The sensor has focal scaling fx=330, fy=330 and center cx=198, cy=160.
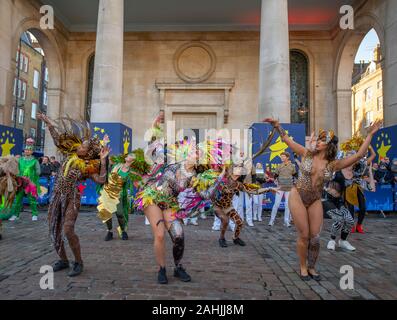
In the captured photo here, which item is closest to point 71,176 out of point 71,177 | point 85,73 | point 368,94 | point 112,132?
point 71,177

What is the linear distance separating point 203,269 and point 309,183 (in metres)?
1.93

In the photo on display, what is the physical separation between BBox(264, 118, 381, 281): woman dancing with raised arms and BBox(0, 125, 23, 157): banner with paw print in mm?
10485

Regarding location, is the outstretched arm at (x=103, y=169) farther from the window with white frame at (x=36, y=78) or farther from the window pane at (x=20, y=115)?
the window with white frame at (x=36, y=78)

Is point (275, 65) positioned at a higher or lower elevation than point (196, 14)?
lower

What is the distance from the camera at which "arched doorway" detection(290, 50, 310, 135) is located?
18.2 m

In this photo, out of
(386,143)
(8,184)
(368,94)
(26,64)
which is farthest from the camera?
(368,94)

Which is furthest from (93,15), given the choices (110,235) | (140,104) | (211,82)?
(110,235)

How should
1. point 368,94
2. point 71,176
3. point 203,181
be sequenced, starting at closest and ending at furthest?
point 203,181, point 71,176, point 368,94

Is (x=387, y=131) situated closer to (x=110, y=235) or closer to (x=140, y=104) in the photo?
(x=110, y=235)

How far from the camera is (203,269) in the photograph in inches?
188

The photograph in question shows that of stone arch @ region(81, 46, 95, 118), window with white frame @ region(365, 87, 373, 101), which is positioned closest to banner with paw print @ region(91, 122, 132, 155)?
stone arch @ region(81, 46, 95, 118)

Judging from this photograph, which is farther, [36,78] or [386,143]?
[36,78]

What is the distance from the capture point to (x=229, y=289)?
385 centimetres

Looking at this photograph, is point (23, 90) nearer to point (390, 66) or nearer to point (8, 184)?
point (8, 184)
